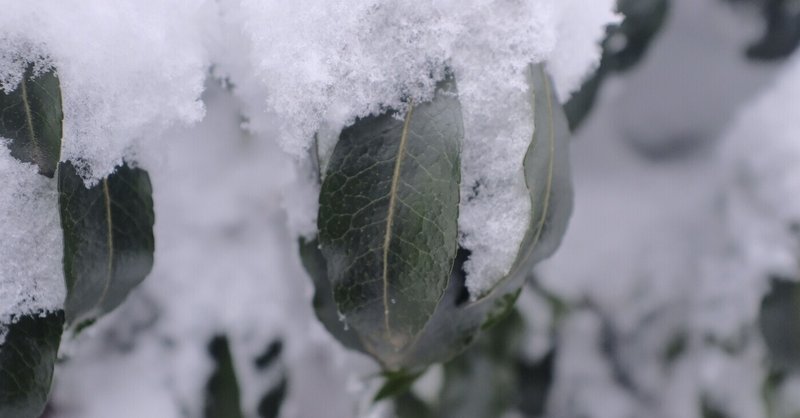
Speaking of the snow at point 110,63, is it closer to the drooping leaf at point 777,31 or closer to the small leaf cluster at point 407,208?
the small leaf cluster at point 407,208

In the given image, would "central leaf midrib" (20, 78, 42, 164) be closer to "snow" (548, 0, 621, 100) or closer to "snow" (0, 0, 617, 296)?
"snow" (0, 0, 617, 296)

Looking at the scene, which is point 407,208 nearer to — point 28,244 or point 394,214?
point 394,214

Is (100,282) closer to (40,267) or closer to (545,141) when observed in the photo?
(40,267)

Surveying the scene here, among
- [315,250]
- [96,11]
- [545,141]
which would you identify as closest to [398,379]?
[315,250]

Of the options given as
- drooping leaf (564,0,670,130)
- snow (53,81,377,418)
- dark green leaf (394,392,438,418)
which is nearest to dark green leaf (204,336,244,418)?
snow (53,81,377,418)

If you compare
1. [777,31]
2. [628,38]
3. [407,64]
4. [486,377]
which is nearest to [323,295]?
[407,64]

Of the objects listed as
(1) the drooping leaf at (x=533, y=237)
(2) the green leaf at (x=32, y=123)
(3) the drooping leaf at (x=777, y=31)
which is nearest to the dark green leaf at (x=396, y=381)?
(1) the drooping leaf at (x=533, y=237)
